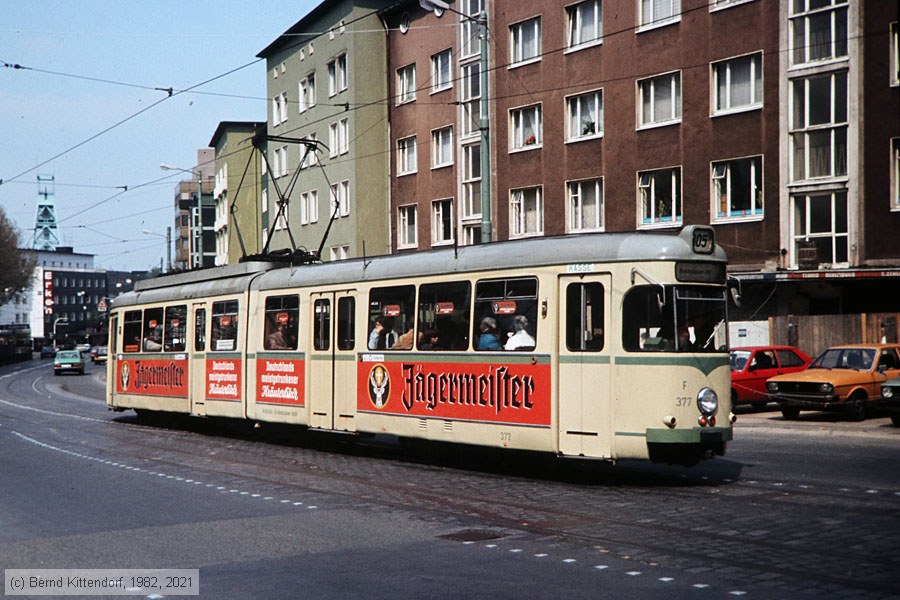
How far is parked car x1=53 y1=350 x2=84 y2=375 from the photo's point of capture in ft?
220

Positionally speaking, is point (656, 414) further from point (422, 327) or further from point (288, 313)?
point (288, 313)

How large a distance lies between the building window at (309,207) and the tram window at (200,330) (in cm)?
2992

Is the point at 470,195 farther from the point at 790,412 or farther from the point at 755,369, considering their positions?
A: the point at 790,412

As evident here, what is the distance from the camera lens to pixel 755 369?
84.7ft

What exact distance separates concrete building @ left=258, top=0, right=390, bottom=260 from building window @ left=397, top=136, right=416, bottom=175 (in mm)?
1061

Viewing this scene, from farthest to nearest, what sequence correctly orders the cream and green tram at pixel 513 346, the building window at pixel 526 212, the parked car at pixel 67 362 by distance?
the parked car at pixel 67 362
the building window at pixel 526 212
the cream and green tram at pixel 513 346

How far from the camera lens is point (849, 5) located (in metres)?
28.0

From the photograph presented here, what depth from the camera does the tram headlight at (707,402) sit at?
40.1 feet

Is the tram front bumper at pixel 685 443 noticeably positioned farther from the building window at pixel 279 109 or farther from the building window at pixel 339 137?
the building window at pixel 279 109

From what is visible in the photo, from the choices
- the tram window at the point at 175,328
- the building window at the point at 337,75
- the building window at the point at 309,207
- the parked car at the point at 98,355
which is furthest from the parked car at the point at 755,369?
the parked car at the point at 98,355

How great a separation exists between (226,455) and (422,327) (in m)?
4.12

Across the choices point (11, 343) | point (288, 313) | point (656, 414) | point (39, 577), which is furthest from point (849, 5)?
point (11, 343)

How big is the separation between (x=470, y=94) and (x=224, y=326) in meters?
21.5

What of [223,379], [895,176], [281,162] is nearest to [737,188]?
[895,176]
